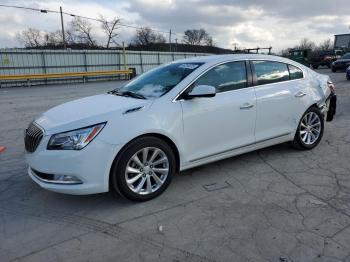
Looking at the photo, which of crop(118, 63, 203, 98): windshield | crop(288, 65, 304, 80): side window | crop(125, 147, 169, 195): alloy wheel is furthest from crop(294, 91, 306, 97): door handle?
crop(125, 147, 169, 195): alloy wheel

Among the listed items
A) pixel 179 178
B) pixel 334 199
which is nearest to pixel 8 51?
pixel 179 178

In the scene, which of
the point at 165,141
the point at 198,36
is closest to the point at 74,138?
the point at 165,141

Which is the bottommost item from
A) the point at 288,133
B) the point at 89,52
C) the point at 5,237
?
the point at 5,237

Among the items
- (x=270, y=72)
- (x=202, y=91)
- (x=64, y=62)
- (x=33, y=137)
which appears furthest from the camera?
(x=64, y=62)

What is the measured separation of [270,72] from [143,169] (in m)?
2.46

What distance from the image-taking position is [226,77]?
4.41m

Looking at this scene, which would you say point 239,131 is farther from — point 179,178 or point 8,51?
point 8,51

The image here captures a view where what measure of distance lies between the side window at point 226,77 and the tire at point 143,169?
38.1 inches

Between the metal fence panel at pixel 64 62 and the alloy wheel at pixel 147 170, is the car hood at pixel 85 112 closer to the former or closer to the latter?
the alloy wheel at pixel 147 170

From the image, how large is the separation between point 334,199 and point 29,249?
3157 millimetres

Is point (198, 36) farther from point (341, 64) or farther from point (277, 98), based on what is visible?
point (277, 98)

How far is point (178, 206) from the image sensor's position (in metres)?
3.67

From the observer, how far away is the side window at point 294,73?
5136mm

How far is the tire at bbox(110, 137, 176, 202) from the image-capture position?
353 cm
